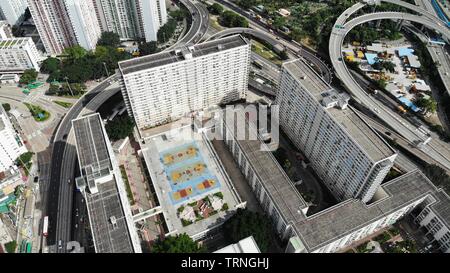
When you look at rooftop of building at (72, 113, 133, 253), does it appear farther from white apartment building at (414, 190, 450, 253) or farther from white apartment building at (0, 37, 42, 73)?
white apartment building at (414, 190, 450, 253)

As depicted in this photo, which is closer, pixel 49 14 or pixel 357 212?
pixel 357 212

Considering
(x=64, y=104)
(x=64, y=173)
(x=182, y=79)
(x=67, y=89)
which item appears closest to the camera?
(x=64, y=173)

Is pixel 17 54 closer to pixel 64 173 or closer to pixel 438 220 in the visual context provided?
pixel 64 173

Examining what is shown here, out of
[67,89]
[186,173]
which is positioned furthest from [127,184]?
[67,89]

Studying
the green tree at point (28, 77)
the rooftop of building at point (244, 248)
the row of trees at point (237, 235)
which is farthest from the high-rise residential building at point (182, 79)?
the rooftop of building at point (244, 248)

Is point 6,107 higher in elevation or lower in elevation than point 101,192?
higher
